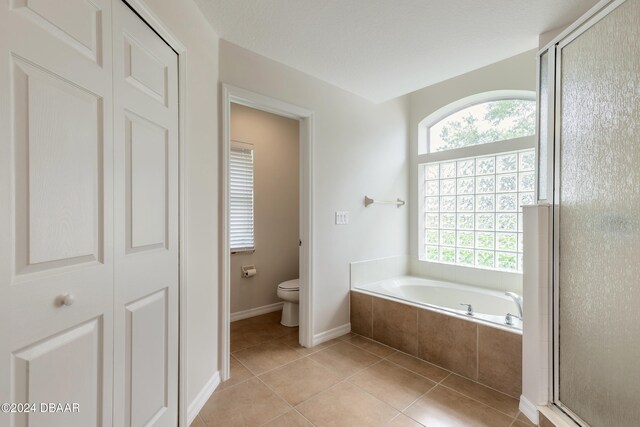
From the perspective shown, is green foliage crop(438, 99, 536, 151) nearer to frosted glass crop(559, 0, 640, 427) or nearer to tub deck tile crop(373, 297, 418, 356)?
frosted glass crop(559, 0, 640, 427)

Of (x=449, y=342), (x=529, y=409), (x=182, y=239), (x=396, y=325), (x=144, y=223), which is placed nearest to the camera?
(x=144, y=223)

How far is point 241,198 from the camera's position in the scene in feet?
10.7

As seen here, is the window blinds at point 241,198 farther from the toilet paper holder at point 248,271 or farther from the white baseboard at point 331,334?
the white baseboard at point 331,334

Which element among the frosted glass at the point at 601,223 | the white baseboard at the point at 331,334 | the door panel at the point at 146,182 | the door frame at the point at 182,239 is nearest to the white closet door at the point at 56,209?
the door panel at the point at 146,182

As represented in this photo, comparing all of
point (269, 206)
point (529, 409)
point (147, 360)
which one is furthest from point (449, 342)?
point (269, 206)

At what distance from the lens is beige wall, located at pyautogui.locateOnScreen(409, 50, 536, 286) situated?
2.54 m

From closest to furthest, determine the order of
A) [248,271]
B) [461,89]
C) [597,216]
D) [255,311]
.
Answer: [597,216], [461,89], [248,271], [255,311]

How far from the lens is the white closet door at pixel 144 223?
3.61 feet

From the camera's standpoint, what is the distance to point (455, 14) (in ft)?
5.53

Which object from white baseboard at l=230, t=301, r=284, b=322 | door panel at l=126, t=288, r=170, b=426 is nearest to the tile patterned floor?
door panel at l=126, t=288, r=170, b=426

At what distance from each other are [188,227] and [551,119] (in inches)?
83.7

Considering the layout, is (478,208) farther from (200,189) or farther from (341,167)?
(200,189)

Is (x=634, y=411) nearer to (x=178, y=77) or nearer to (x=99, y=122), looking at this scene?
(x=99, y=122)

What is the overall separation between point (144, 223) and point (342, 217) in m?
1.79
